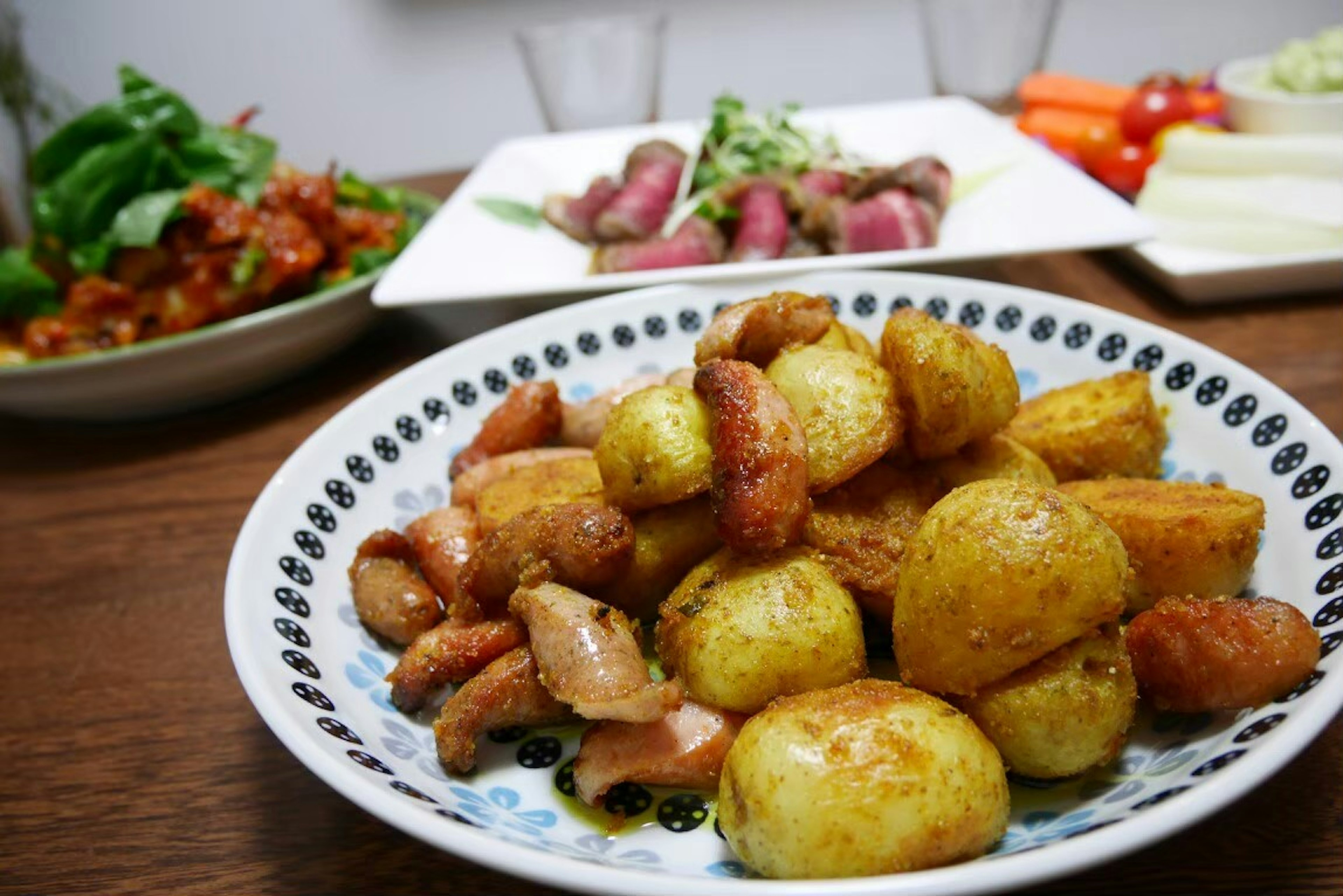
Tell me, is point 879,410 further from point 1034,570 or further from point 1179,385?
point 1179,385

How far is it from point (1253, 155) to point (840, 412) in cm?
186

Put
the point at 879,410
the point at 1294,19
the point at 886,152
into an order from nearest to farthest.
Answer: the point at 879,410 → the point at 886,152 → the point at 1294,19

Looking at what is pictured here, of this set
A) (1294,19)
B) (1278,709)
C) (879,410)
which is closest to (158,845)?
(879,410)

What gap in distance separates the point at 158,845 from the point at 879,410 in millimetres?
939

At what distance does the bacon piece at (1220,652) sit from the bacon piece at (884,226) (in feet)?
4.35

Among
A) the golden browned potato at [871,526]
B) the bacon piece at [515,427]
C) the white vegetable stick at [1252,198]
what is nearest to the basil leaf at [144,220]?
the bacon piece at [515,427]

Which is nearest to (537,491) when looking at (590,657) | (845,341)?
(590,657)

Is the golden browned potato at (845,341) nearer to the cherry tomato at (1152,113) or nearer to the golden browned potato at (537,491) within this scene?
the golden browned potato at (537,491)

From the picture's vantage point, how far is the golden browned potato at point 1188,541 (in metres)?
0.96

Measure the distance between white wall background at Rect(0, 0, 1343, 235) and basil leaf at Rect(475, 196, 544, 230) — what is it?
2751mm

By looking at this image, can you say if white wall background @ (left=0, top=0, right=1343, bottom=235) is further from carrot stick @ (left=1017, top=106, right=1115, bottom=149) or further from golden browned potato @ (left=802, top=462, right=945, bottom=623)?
golden browned potato @ (left=802, top=462, right=945, bottom=623)

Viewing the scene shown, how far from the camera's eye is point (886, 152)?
9.14 feet

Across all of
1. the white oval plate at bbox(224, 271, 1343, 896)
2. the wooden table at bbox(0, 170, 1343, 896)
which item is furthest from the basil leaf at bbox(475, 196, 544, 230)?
the white oval plate at bbox(224, 271, 1343, 896)

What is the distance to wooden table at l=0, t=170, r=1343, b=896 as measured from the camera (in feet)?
2.84
